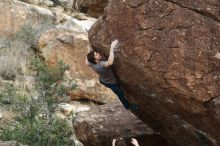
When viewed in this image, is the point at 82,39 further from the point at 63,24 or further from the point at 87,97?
the point at 63,24

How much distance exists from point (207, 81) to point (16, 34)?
13078 millimetres

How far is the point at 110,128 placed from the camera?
10531mm

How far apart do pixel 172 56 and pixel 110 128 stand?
12.2 ft

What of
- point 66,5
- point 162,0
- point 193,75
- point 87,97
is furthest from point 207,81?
point 66,5

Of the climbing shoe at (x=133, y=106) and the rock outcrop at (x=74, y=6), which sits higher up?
the climbing shoe at (x=133, y=106)

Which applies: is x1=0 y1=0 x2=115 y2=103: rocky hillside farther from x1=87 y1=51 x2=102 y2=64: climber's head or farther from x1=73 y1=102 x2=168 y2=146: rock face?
x1=87 y1=51 x2=102 y2=64: climber's head

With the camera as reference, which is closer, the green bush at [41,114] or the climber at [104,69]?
the climber at [104,69]

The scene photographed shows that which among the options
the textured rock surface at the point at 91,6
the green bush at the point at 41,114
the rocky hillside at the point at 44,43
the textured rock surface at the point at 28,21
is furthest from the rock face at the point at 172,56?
the textured rock surface at the point at 91,6

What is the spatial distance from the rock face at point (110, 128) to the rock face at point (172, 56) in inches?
80.6

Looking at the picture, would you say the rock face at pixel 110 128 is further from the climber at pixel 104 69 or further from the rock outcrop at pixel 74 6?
the rock outcrop at pixel 74 6

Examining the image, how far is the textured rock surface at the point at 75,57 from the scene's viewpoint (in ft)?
53.0

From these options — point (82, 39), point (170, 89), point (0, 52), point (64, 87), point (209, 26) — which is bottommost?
point (0, 52)

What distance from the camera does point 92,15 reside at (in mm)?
21250

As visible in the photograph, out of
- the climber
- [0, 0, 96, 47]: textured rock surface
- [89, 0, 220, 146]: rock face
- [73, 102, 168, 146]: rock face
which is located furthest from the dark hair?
[0, 0, 96, 47]: textured rock surface
